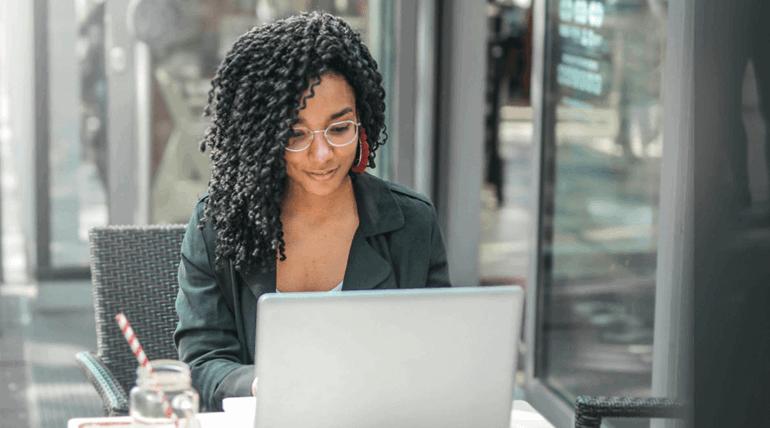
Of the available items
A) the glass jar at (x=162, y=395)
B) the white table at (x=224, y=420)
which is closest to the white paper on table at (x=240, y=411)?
the white table at (x=224, y=420)

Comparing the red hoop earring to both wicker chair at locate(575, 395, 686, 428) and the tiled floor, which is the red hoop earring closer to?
wicker chair at locate(575, 395, 686, 428)

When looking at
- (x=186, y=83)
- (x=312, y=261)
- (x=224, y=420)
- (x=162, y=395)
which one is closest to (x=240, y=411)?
(x=224, y=420)

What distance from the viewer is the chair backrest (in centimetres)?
190

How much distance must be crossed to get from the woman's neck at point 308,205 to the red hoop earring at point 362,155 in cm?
7

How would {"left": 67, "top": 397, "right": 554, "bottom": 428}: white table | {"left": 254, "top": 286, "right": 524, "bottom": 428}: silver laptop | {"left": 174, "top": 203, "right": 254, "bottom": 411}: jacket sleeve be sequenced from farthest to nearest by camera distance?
{"left": 174, "top": 203, "right": 254, "bottom": 411}: jacket sleeve
{"left": 67, "top": 397, "right": 554, "bottom": 428}: white table
{"left": 254, "top": 286, "right": 524, "bottom": 428}: silver laptop

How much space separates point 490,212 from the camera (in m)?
5.36

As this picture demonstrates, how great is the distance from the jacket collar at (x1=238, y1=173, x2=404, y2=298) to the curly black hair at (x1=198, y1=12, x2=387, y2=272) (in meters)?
0.04

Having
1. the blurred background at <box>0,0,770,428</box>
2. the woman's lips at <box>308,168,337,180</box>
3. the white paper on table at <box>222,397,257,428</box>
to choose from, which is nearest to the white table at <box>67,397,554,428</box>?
the white paper on table at <box>222,397,257,428</box>

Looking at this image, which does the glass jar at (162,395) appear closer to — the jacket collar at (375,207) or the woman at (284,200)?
the woman at (284,200)

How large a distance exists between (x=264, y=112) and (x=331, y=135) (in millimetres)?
127

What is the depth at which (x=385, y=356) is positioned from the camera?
1077 mm

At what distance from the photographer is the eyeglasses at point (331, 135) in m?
1.59

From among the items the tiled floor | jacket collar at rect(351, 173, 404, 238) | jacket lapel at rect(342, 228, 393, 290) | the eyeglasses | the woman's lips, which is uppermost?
the eyeglasses

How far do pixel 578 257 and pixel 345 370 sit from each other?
218 centimetres
